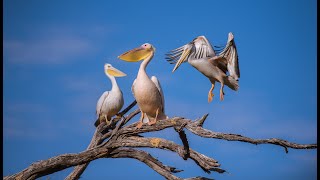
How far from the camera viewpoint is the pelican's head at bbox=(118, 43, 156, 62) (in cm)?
971

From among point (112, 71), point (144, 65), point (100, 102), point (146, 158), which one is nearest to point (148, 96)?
point (144, 65)

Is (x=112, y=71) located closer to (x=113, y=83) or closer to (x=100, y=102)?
(x=113, y=83)

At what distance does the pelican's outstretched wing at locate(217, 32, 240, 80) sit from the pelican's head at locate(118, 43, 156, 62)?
103 centimetres

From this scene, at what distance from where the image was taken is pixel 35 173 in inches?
355

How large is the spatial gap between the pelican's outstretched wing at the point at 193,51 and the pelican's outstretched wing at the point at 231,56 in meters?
0.31

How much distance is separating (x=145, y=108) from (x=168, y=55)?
4.41 ft

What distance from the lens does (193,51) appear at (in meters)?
10.1

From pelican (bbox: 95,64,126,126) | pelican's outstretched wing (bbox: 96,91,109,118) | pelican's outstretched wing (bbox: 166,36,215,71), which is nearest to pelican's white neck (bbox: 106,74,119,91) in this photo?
pelican (bbox: 95,64,126,126)

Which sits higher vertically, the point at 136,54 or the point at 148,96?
the point at 136,54

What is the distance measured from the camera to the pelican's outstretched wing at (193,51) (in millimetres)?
9969

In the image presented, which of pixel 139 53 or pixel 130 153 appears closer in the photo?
pixel 130 153

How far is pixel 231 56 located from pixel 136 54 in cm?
140

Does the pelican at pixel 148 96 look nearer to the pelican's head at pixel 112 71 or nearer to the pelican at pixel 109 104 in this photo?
the pelican at pixel 109 104

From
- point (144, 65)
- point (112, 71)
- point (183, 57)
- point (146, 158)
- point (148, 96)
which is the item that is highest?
point (112, 71)
